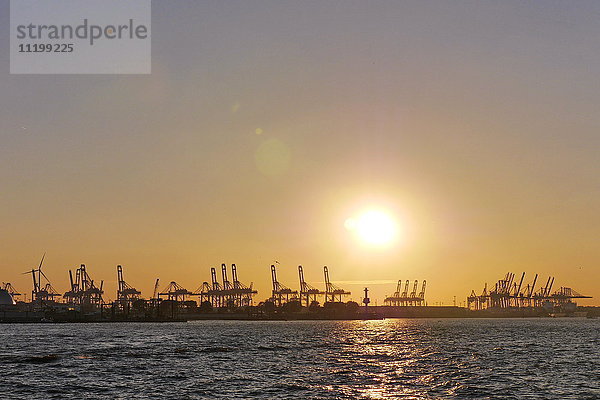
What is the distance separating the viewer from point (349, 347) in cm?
13362

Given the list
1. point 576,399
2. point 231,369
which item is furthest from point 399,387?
point 231,369

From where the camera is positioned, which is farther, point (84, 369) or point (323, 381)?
point (84, 369)

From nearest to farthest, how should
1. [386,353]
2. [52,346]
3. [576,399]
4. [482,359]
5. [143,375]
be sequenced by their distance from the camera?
[576,399] → [143,375] → [482,359] → [386,353] → [52,346]

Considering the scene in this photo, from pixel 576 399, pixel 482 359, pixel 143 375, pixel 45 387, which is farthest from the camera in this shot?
pixel 482 359

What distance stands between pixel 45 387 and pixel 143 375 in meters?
13.0

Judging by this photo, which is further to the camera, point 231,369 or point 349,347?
point 349,347

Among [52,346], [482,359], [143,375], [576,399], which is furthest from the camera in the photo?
[52,346]

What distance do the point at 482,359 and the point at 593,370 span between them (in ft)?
64.3

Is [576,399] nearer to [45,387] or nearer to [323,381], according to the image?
[323,381]

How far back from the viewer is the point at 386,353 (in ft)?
385

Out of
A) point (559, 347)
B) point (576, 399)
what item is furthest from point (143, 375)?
point (559, 347)

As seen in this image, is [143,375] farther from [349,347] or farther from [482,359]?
[349,347]

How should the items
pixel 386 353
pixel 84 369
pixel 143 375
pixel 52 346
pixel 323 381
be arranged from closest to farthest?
pixel 323 381
pixel 143 375
pixel 84 369
pixel 386 353
pixel 52 346

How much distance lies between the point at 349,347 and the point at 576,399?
71021 mm
